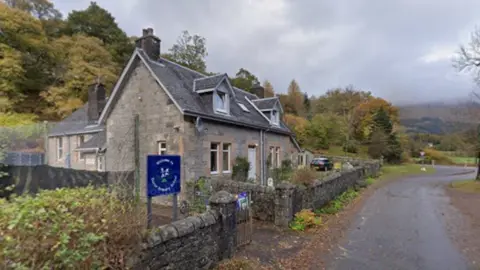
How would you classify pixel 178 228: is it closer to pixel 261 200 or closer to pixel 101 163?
pixel 261 200

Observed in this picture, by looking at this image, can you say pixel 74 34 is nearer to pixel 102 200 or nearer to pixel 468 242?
pixel 102 200

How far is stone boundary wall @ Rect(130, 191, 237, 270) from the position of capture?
4.29m

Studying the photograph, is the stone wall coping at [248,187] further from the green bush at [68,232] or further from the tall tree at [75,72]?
the tall tree at [75,72]

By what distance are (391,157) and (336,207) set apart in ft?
125

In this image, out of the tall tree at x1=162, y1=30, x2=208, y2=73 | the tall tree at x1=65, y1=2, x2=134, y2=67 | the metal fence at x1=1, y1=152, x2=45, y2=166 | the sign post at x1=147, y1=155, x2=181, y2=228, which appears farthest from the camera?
the tall tree at x1=162, y1=30, x2=208, y2=73

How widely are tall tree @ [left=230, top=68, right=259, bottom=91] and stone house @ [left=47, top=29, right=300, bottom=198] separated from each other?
31.8m

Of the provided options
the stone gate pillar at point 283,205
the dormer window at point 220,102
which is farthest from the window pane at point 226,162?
the stone gate pillar at point 283,205

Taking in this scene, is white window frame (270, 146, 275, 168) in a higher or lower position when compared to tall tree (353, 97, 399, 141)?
lower

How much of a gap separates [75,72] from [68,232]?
32.9 meters

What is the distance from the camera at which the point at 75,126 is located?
23.8 m

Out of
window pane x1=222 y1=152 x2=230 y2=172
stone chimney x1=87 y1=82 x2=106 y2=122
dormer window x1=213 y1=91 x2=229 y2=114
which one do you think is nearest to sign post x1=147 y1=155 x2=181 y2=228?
dormer window x1=213 y1=91 x2=229 y2=114

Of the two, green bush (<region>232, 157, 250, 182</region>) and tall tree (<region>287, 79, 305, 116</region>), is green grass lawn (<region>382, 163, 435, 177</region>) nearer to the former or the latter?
green bush (<region>232, 157, 250, 182</region>)

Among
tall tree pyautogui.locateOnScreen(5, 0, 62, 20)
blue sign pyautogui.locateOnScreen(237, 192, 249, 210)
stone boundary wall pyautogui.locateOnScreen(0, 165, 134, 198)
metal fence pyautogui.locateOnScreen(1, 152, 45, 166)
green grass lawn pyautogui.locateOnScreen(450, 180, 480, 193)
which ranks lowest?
green grass lawn pyautogui.locateOnScreen(450, 180, 480, 193)

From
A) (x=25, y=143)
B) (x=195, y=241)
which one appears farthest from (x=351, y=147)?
(x=195, y=241)
